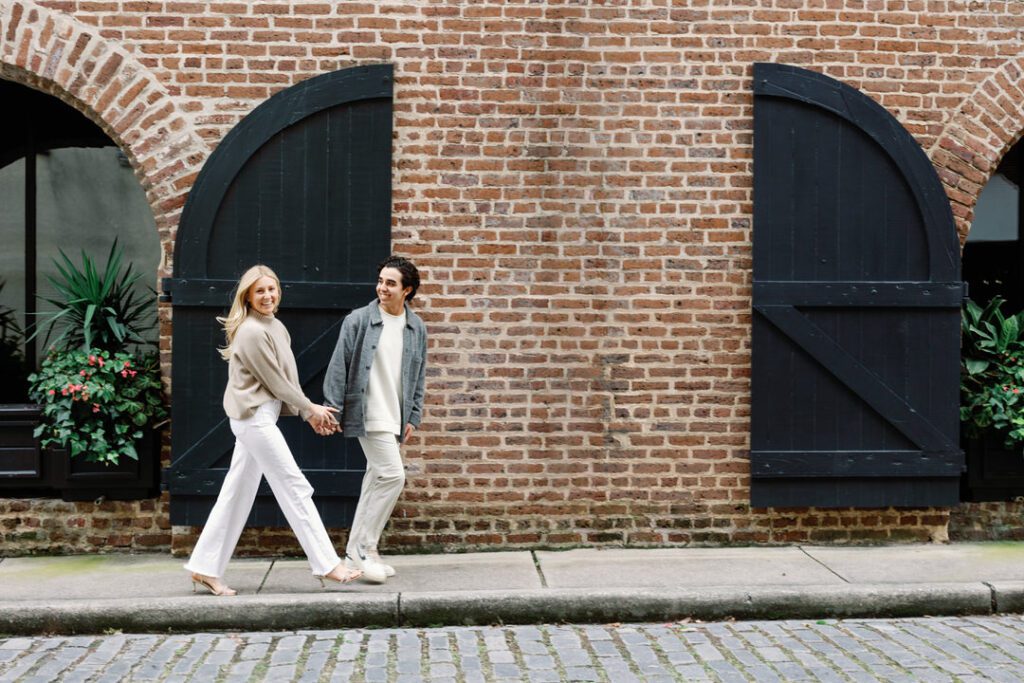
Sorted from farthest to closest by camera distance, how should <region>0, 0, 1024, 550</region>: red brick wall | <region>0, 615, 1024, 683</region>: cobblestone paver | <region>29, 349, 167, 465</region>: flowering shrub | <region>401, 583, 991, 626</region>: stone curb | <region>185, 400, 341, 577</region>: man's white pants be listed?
1. <region>0, 0, 1024, 550</region>: red brick wall
2. <region>29, 349, 167, 465</region>: flowering shrub
3. <region>185, 400, 341, 577</region>: man's white pants
4. <region>401, 583, 991, 626</region>: stone curb
5. <region>0, 615, 1024, 683</region>: cobblestone paver

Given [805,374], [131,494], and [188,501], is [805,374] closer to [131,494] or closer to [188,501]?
[188,501]

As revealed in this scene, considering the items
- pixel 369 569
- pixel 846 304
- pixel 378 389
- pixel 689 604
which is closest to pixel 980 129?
pixel 846 304

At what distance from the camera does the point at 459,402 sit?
654 centimetres

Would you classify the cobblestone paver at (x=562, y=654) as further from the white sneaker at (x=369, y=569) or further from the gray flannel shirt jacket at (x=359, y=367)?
the gray flannel shirt jacket at (x=359, y=367)

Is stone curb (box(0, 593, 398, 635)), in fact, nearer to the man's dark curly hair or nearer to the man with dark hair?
the man with dark hair

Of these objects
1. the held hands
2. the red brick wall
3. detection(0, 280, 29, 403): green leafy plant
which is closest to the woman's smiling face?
the held hands

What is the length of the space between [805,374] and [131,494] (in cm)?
432

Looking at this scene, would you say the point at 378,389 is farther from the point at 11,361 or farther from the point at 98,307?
the point at 11,361

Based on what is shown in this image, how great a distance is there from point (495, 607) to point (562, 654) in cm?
67

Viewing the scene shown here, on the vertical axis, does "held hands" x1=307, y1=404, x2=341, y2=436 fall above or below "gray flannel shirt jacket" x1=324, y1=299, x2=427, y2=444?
below

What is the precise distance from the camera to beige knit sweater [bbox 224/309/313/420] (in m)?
5.39

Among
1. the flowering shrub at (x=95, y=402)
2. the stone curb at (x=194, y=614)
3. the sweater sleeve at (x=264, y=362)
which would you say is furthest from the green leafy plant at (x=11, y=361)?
the sweater sleeve at (x=264, y=362)

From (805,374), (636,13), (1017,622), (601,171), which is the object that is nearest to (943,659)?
(1017,622)

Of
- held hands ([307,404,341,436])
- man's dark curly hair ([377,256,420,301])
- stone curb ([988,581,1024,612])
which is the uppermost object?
man's dark curly hair ([377,256,420,301])
